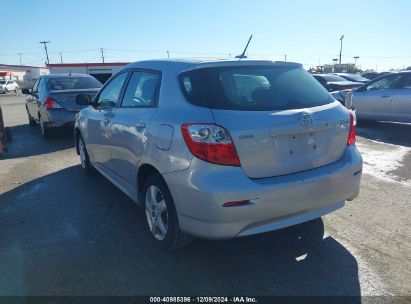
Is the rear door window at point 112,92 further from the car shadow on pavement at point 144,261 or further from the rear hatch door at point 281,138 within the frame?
the rear hatch door at point 281,138

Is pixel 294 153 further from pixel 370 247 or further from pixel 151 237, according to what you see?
pixel 151 237

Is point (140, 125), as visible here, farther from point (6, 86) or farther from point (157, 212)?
point (6, 86)

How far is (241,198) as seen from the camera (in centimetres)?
272

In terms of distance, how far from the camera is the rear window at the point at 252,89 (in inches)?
117

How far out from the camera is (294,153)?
2979mm

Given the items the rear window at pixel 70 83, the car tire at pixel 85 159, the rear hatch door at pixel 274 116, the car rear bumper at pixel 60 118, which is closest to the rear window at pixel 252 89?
the rear hatch door at pixel 274 116

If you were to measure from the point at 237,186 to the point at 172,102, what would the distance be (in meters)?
0.96

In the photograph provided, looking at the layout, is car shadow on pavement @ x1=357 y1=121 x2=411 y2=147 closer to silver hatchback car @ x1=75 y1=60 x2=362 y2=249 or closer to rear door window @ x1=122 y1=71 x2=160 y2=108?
silver hatchback car @ x1=75 y1=60 x2=362 y2=249

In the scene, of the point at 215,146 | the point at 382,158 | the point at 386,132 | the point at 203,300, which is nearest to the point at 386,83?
the point at 386,132

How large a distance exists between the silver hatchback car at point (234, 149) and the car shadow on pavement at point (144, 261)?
31 centimetres

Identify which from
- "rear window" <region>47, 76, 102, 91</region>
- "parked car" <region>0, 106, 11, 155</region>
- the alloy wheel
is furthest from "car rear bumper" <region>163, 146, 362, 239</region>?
"rear window" <region>47, 76, 102, 91</region>

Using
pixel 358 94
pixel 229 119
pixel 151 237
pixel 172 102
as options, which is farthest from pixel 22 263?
pixel 358 94

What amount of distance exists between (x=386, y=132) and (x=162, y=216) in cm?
792

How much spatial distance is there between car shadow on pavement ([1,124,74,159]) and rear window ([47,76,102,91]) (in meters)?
1.23
